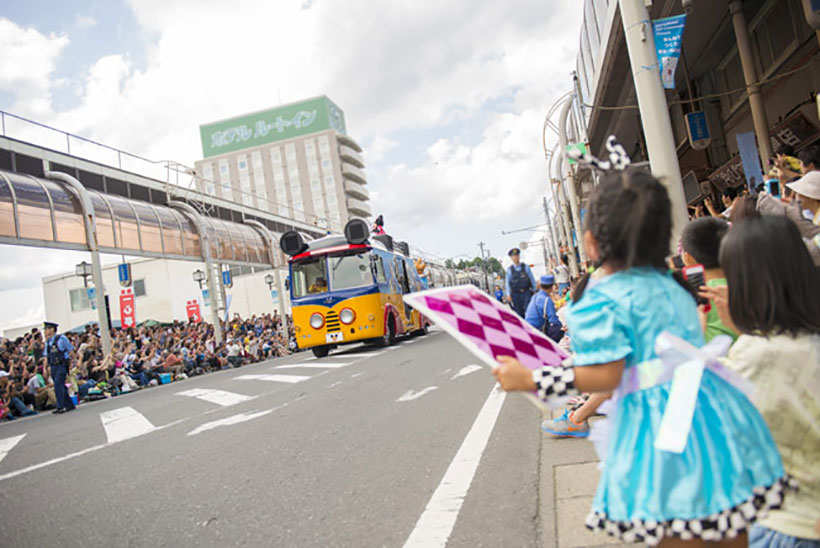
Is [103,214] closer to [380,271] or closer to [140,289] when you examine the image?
[380,271]

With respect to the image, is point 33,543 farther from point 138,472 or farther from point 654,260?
point 654,260

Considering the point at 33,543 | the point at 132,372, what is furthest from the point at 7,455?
the point at 132,372

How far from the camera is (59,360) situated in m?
12.2

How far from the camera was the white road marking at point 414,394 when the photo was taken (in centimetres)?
795

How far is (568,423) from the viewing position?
516 centimetres

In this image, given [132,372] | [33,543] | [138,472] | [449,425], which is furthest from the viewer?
[132,372]

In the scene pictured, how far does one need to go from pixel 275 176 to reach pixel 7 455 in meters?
88.2

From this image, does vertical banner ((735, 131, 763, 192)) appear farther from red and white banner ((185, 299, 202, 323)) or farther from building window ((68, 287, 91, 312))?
building window ((68, 287, 91, 312))

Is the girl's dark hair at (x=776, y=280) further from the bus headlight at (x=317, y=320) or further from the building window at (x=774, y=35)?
the bus headlight at (x=317, y=320)

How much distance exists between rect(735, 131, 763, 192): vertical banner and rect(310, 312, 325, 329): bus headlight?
406 inches

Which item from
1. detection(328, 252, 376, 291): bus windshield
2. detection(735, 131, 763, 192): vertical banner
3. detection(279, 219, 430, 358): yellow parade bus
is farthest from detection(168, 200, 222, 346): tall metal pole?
detection(735, 131, 763, 192): vertical banner

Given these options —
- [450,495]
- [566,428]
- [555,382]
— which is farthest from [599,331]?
[566,428]

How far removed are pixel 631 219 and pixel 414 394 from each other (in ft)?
22.0

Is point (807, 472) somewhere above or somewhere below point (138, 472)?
above
